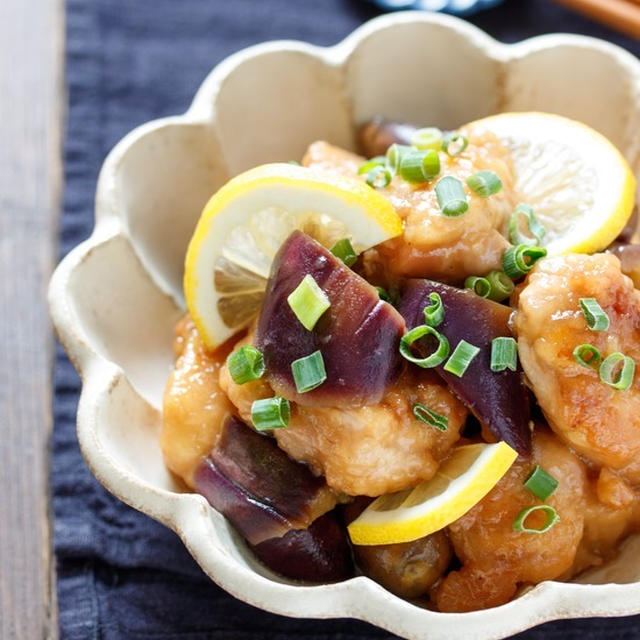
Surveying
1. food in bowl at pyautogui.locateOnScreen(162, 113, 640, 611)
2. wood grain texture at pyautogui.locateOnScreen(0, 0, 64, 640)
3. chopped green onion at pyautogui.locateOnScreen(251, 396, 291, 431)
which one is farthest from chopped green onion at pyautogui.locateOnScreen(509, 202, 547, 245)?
wood grain texture at pyautogui.locateOnScreen(0, 0, 64, 640)

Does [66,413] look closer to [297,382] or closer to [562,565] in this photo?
[297,382]

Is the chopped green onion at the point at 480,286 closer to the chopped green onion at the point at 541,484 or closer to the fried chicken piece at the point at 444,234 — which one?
the fried chicken piece at the point at 444,234

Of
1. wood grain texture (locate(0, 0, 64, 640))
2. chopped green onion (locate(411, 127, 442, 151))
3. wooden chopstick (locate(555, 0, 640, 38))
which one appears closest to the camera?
chopped green onion (locate(411, 127, 442, 151))

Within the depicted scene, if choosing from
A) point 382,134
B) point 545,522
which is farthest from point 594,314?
point 382,134

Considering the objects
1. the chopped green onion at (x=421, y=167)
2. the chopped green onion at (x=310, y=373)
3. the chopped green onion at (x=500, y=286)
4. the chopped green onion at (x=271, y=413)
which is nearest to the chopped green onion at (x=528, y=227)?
the chopped green onion at (x=500, y=286)

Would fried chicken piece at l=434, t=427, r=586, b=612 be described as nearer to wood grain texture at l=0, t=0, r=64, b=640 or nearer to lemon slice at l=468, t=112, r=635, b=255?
lemon slice at l=468, t=112, r=635, b=255

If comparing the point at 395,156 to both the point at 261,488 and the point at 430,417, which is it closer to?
the point at 430,417
